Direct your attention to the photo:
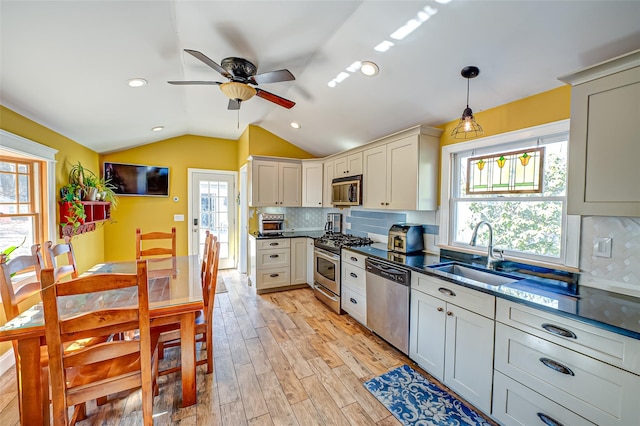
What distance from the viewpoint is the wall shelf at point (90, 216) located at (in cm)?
300

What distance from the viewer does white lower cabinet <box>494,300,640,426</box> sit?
1211mm

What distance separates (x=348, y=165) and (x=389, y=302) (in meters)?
2.01

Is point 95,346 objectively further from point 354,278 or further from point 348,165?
point 348,165

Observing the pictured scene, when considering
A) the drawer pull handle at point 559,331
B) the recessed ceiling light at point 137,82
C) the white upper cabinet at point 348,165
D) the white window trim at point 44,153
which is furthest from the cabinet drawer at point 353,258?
the white window trim at point 44,153

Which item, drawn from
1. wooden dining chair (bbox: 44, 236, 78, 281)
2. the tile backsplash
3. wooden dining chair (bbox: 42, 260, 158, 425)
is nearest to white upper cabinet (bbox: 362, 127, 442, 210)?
the tile backsplash

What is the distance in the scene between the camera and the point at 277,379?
2.18 metres

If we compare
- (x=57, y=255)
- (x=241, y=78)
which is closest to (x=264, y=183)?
(x=241, y=78)

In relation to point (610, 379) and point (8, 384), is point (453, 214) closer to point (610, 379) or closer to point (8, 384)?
point (610, 379)

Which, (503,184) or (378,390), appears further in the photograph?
(503,184)

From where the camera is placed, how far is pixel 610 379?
48.5 inches

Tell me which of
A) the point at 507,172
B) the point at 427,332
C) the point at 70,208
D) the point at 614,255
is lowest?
the point at 427,332

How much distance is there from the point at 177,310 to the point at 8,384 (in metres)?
1.68

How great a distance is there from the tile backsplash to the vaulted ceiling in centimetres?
106

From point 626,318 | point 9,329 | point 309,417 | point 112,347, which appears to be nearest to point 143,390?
point 112,347
